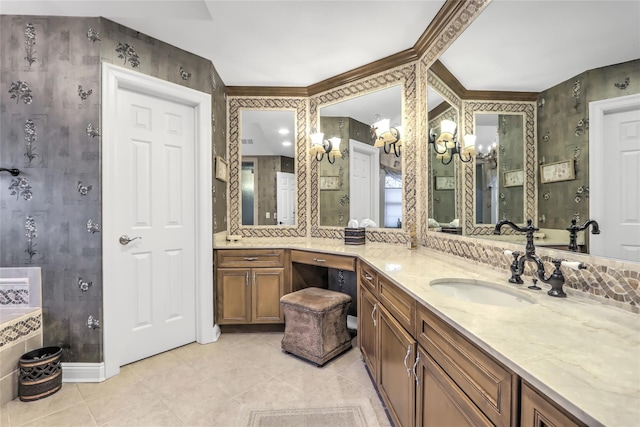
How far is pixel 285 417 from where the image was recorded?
164 cm

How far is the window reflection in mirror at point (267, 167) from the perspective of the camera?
319 cm

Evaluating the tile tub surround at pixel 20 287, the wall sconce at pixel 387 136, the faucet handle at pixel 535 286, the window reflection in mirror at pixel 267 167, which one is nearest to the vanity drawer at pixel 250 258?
the window reflection in mirror at pixel 267 167

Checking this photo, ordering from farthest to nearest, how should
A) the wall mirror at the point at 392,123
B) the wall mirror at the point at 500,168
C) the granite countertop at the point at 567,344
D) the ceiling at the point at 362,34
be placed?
the wall mirror at the point at 392,123 → the wall mirror at the point at 500,168 → the ceiling at the point at 362,34 → the granite countertop at the point at 567,344

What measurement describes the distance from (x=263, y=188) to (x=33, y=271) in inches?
76.7

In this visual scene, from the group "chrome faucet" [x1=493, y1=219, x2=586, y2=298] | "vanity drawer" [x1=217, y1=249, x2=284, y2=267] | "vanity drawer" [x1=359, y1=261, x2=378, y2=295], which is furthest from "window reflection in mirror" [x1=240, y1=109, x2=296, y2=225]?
"chrome faucet" [x1=493, y1=219, x2=586, y2=298]

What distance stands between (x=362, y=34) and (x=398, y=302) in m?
2.01

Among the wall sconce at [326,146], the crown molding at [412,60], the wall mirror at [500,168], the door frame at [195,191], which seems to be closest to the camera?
the wall mirror at [500,168]

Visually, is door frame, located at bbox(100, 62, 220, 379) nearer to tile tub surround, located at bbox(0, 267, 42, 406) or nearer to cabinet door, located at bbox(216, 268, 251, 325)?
cabinet door, located at bbox(216, 268, 251, 325)

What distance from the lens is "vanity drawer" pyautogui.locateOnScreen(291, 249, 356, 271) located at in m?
2.27

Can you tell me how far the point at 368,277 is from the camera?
6.37 ft

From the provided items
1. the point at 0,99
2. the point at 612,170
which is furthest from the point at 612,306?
the point at 0,99

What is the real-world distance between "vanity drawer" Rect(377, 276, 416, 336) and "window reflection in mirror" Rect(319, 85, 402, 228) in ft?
3.63

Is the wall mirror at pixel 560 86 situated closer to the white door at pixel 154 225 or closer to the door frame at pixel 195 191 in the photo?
the door frame at pixel 195 191

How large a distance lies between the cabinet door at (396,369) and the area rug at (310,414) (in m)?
0.18
